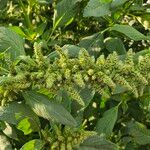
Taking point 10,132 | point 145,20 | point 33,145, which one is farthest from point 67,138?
point 145,20

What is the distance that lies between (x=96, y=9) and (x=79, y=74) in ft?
1.63

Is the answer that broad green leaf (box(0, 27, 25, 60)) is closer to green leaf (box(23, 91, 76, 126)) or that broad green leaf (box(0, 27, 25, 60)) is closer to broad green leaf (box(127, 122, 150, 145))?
green leaf (box(23, 91, 76, 126))

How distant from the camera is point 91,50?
170 centimetres

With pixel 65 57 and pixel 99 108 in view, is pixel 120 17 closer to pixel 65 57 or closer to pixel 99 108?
pixel 99 108

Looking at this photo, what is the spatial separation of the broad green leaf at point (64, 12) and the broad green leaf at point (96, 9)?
117 millimetres

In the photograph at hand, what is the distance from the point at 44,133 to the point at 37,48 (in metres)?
0.32

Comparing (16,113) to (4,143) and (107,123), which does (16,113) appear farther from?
(107,123)

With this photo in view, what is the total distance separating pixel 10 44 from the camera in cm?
152

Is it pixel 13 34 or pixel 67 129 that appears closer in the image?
pixel 67 129

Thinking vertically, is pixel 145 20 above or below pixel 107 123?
above

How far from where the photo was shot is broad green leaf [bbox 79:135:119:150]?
4.88 feet

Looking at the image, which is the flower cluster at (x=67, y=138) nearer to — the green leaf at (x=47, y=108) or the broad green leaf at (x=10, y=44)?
the green leaf at (x=47, y=108)

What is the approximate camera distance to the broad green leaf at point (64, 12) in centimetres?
174

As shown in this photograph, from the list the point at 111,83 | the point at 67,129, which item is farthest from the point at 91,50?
the point at 111,83
